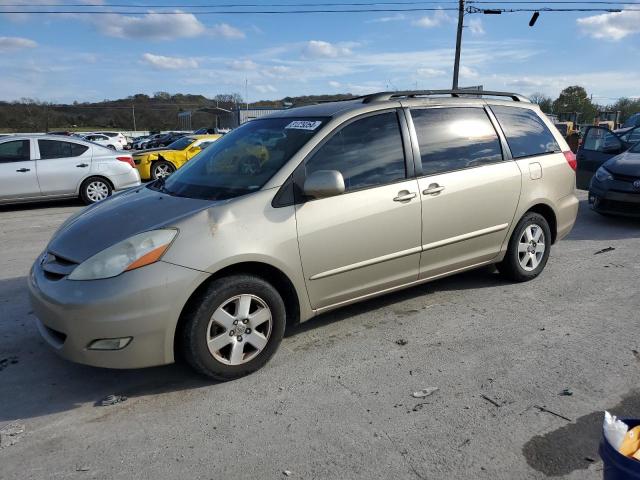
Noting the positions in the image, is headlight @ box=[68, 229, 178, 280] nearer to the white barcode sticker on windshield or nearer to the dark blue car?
the white barcode sticker on windshield

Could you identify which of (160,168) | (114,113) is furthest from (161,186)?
(114,113)

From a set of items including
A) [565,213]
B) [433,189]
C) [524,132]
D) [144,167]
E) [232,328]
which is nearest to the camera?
[232,328]

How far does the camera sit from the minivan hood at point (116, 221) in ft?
10.6

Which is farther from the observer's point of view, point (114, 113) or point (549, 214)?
point (114, 113)

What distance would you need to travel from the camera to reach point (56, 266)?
129 inches

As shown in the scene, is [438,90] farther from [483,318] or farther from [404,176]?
[483,318]

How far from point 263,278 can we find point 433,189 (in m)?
1.59

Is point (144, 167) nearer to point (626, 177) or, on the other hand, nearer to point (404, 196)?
point (626, 177)

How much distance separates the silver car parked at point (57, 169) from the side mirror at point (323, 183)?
852cm

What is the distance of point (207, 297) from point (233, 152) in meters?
1.48

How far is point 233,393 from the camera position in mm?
3221

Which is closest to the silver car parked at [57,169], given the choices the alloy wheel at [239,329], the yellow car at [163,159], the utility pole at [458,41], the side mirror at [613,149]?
the yellow car at [163,159]

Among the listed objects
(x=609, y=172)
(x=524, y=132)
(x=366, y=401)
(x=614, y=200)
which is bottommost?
(x=366, y=401)

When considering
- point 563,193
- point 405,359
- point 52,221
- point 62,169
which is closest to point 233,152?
point 405,359
